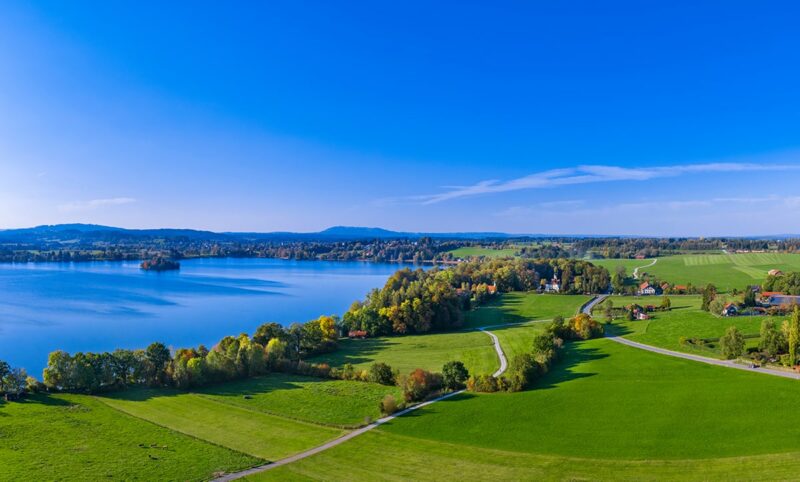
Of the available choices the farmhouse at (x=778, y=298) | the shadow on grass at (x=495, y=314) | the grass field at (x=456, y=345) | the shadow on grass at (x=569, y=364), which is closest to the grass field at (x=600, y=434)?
the shadow on grass at (x=569, y=364)

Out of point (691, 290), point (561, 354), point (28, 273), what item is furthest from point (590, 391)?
point (28, 273)

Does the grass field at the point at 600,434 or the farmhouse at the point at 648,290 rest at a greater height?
the farmhouse at the point at 648,290

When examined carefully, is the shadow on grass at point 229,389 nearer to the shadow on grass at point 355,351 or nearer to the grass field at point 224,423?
the grass field at point 224,423

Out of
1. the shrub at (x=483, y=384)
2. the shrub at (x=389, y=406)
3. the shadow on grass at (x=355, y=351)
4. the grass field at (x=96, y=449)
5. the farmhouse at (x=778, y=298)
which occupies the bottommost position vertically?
the shadow on grass at (x=355, y=351)

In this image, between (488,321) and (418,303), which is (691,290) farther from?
(418,303)

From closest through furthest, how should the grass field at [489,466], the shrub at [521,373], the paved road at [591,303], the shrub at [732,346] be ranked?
the grass field at [489,466] < the shrub at [521,373] < the shrub at [732,346] < the paved road at [591,303]

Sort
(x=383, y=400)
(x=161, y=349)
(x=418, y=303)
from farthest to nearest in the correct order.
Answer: (x=418, y=303) < (x=161, y=349) < (x=383, y=400)
